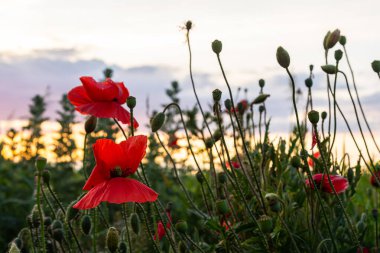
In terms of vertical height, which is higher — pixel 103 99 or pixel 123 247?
pixel 103 99

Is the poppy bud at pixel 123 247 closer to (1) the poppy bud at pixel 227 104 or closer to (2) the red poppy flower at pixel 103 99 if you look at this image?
(2) the red poppy flower at pixel 103 99

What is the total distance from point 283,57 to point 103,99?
85cm

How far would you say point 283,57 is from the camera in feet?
6.75

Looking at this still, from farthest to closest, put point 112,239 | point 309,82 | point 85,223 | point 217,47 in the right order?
point 309,82, point 217,47, point 85,223, point 112,239

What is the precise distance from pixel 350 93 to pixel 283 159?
1.99 feet

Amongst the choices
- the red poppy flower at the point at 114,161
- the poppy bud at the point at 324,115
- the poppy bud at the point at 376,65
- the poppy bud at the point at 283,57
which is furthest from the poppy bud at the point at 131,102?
the poppy bud at the point at 376,65

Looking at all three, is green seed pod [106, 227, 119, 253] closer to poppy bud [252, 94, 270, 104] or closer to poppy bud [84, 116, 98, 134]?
poppy bud [84, 116, 98, 134]

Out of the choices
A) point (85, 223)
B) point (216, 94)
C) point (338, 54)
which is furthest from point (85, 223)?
point (338, 54)

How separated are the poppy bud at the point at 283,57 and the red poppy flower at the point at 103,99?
2.43 ft

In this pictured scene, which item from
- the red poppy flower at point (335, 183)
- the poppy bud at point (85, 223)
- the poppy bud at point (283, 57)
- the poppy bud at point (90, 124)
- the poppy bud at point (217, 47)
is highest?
the poppy bud at point (217, 47)

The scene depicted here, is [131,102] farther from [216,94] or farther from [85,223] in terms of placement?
[85,223]

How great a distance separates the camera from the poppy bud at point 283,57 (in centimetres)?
206

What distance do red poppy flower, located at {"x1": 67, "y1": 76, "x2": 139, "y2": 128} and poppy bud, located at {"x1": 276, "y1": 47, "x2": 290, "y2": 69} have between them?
741mm

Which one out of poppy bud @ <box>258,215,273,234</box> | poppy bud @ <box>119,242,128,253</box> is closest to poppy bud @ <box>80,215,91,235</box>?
poppy bud @ <box>119,242,128,253</box>
